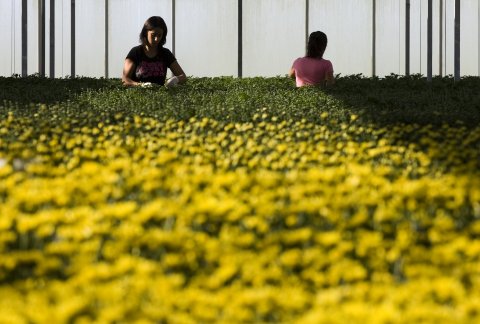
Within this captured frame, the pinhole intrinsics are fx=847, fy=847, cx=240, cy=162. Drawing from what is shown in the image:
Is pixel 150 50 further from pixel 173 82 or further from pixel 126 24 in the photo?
pixel 126 24

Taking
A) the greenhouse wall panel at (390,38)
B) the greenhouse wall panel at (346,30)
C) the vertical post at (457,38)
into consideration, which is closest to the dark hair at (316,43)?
the vertical post at (457,38)

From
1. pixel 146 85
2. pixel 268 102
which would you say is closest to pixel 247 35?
pixel 146 85

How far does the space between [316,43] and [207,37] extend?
325 inches

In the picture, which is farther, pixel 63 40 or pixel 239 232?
pixel 63 40

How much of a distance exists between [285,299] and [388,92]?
25.6 ft

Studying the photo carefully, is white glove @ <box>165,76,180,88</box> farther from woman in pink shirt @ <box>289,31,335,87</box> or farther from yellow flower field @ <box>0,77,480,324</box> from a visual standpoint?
yellow flower field @ <box>0,77,480,324</box>

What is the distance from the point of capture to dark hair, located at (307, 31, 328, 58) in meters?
10.1

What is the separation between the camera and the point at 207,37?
18.2 m

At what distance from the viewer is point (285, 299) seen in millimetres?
2730

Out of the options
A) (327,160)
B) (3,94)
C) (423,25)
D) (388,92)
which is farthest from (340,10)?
(327,160)

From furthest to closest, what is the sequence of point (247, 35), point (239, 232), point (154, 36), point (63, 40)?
1. point (247, 35)
2. point (63, 40)
3. point (154, 36)
4. point (239, 232)

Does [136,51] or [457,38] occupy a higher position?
[457,38]

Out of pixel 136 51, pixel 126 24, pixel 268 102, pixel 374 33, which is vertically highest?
pixel 126 24

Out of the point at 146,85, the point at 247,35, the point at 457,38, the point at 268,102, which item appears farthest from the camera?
the point at 247,35
